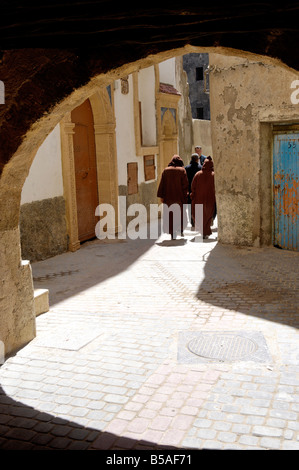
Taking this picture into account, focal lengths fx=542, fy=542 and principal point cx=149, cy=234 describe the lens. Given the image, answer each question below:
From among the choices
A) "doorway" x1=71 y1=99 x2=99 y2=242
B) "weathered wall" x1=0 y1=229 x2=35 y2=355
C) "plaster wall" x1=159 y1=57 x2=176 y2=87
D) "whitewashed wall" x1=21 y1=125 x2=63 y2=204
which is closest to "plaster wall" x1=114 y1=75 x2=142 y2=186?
"doorway" x1=71 y1=99 x2=99 y2=242

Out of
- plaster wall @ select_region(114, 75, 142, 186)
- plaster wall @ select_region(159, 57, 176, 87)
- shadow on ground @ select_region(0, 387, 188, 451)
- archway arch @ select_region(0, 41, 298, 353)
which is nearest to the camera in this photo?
shadow on ground @ select_region(0, 387, 188, 451)

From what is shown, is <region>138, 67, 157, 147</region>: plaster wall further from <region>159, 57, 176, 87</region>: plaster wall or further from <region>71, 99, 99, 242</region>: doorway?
<region>71, 99, 99, 242</region>: doorway

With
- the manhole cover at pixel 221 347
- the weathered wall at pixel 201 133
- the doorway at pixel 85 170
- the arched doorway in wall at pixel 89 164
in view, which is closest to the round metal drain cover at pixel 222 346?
the manhole cover at pixel 221 347

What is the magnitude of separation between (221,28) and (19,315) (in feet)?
10.5

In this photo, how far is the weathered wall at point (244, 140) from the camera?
9305mm

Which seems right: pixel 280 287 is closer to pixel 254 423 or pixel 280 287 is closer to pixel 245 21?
pixel 254 423

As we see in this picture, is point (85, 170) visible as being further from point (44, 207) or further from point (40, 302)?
point (40, 302)

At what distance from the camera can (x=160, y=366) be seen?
15.0 feet

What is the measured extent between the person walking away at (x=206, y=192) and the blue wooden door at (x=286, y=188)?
1817 mm

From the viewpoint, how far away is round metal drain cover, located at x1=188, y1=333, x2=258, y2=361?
4743 millimetres

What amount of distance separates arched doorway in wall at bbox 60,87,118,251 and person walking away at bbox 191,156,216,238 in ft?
6.26

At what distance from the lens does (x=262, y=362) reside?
4.56 meters

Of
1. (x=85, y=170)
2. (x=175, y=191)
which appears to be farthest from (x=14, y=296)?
(x=175, y=191)

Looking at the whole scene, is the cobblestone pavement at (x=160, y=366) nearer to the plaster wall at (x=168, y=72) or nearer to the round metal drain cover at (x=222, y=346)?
the round metal drain cover at (x=222, y=346)
